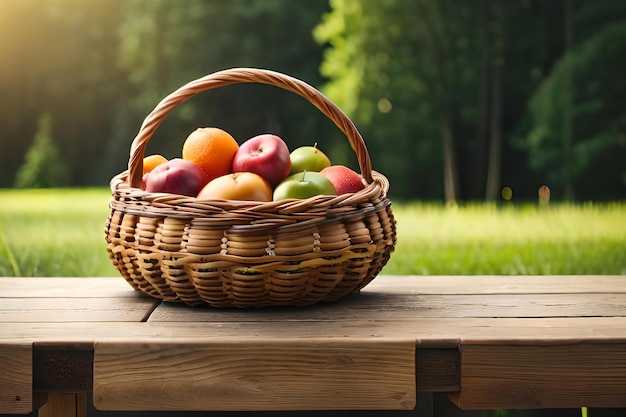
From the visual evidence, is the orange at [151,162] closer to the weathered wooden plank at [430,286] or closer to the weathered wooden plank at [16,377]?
the weathered wooden plank at [430,286]

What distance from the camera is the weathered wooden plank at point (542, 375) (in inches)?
42.8

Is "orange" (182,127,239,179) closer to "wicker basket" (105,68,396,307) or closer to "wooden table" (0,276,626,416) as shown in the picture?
"wicker basket" (105,68,396,307)

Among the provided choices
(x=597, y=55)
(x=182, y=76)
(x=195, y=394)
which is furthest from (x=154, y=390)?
(x=182, y=76)

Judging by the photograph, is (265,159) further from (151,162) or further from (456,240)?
(456,240)

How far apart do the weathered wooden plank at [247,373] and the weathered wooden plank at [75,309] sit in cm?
17

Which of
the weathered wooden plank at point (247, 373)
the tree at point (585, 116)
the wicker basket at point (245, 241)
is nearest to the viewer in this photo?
the weathered wooden plank at point (247, 373)

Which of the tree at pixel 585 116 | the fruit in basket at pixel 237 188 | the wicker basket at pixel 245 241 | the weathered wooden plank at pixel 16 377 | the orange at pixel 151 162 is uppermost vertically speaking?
the tree at pixel 585 116

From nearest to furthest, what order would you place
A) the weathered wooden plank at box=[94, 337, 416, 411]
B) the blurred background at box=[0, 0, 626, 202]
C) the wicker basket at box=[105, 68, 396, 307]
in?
the weathered wooden plank at box=[94, 337, 416, 411]
the wicker basket at box=[105, 68, 396, 307]
the blurred background at box=[0, 0, 626, 202]

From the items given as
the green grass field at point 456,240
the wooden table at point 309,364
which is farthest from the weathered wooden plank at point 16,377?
the green grass field at point 456,240

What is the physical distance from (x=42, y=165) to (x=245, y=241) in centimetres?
483

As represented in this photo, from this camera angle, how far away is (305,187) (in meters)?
1.31

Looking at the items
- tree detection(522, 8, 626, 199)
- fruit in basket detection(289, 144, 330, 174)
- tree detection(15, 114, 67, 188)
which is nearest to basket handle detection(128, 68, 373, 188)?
fruit in basket detection(289, 144, 330, 174)

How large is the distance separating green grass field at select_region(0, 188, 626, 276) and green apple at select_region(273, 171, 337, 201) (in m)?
1.46

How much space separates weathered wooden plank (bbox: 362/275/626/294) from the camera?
1502 mm
